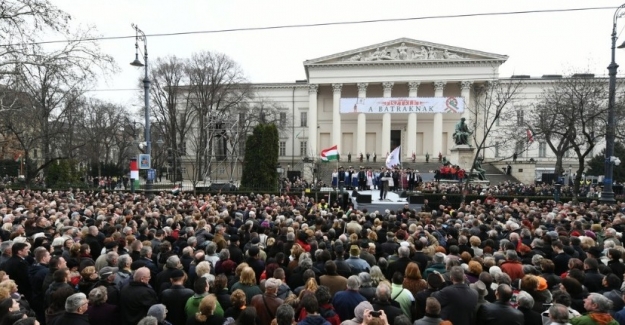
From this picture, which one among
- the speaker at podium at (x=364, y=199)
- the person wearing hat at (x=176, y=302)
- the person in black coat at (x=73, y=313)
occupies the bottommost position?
the speaker at podium at (x=364, y=199)

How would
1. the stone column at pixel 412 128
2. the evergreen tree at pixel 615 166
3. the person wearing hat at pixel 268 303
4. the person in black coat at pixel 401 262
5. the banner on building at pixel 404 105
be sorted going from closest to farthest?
the person wearing hat at pixel 268 303
the person in black coat at pixel 401 262
the evergreen tree at pixel 615 166
the banner on building at pixel 404 105
the stone column at pixel 412 128

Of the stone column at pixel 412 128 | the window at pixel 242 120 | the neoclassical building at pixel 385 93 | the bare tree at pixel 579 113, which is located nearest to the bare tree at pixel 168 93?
the window at pixel 242 120

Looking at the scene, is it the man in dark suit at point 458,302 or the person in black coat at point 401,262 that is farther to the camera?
the person in black coat at point 401,262

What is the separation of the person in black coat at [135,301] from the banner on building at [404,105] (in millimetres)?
38014

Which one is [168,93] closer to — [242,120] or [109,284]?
[242,120]

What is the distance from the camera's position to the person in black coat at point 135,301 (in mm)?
4855

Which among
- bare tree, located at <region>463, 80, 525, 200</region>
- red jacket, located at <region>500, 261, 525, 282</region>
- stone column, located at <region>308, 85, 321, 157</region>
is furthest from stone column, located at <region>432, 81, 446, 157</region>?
red jacket, located at <region>500, 261, 525, 282</region>

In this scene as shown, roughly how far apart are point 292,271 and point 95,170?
47919mm

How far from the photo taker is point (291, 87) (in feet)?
207

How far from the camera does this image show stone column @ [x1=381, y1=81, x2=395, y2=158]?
56000 mm

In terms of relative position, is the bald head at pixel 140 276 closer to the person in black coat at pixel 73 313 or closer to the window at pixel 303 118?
the person in black coat at pixel 73 313

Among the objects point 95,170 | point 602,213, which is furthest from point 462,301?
point 95,170

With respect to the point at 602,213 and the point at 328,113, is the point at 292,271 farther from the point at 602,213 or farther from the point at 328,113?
the point at 328,113

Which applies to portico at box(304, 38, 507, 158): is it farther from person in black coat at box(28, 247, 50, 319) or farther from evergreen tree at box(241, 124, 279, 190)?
person in black coat at box(28, 247, 50, 319)
